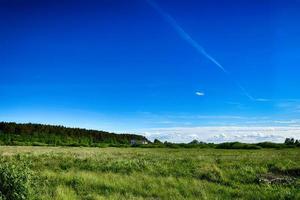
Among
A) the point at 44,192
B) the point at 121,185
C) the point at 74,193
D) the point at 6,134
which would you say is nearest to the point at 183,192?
the point at 121,185

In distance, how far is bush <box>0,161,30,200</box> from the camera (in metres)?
12.7

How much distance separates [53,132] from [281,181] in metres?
153

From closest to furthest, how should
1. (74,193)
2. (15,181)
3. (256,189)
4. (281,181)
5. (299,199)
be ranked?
(15,181) → (299,199) → (74,193) → (256,189) → (281,181)

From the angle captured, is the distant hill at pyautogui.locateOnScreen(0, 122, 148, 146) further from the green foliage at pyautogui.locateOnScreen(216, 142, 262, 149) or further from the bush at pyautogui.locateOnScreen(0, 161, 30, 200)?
the bush at pyautogui.locateOnScreen(0, 161, 30, 200)

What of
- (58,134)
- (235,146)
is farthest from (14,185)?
(58,134)

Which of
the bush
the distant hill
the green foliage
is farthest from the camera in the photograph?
the distant hill

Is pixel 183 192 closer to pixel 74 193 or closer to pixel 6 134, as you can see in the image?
pixel 74 193

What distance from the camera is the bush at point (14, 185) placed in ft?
41.7

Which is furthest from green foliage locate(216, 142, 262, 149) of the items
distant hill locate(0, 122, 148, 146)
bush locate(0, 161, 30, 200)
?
bush locate(0, 161, 30, 200)

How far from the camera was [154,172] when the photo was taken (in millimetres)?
23594

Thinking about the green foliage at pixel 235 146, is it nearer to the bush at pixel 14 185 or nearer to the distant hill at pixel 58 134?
the distant hill at pixel 58 134

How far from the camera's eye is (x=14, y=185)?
12.9 metres

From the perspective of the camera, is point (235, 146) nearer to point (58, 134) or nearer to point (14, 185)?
point (58, 134)

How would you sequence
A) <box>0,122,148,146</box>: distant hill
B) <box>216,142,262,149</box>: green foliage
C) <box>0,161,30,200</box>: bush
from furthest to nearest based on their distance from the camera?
<box>0,122,148,146</box>: distant hill → <box>216,142,262,149</box>: green foliage → <box>0,161,30,200</box>: bush
